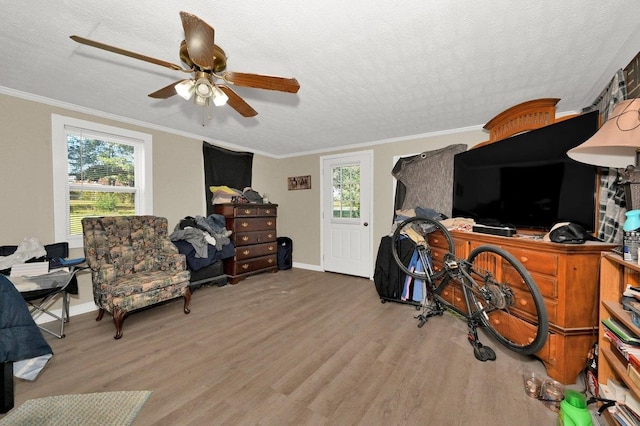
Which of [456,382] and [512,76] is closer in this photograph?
[456,382]

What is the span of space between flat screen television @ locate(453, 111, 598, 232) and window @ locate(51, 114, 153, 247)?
13.8 ft

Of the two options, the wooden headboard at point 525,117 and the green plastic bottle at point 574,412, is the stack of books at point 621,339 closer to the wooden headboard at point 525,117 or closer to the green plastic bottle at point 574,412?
the green plastic bottle at point 574,412

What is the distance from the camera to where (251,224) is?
424cm

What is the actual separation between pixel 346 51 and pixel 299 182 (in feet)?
11.1

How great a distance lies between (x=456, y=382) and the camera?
1707 millimetres

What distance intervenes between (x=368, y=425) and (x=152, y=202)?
141 inches

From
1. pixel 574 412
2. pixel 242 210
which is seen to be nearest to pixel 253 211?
pixel 242 210

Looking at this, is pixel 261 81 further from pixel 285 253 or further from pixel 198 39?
pixel 285 253

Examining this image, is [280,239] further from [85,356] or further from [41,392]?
[41,392]

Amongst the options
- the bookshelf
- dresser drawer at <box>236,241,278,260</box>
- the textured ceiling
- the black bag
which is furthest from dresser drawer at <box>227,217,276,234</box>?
the bookshelf

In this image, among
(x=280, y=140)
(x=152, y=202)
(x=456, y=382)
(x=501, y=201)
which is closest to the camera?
(x=456, y=382)

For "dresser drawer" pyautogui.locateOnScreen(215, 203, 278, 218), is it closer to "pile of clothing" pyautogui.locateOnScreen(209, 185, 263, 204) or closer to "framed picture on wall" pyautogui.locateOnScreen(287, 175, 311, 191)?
"pile of clothing" pyautogui.locateOnScreen(209, 185, 263, 204)

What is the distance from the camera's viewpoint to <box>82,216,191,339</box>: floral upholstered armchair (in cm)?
233

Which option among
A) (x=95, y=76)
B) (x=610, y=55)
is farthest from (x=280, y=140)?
(x=610, y=55)
